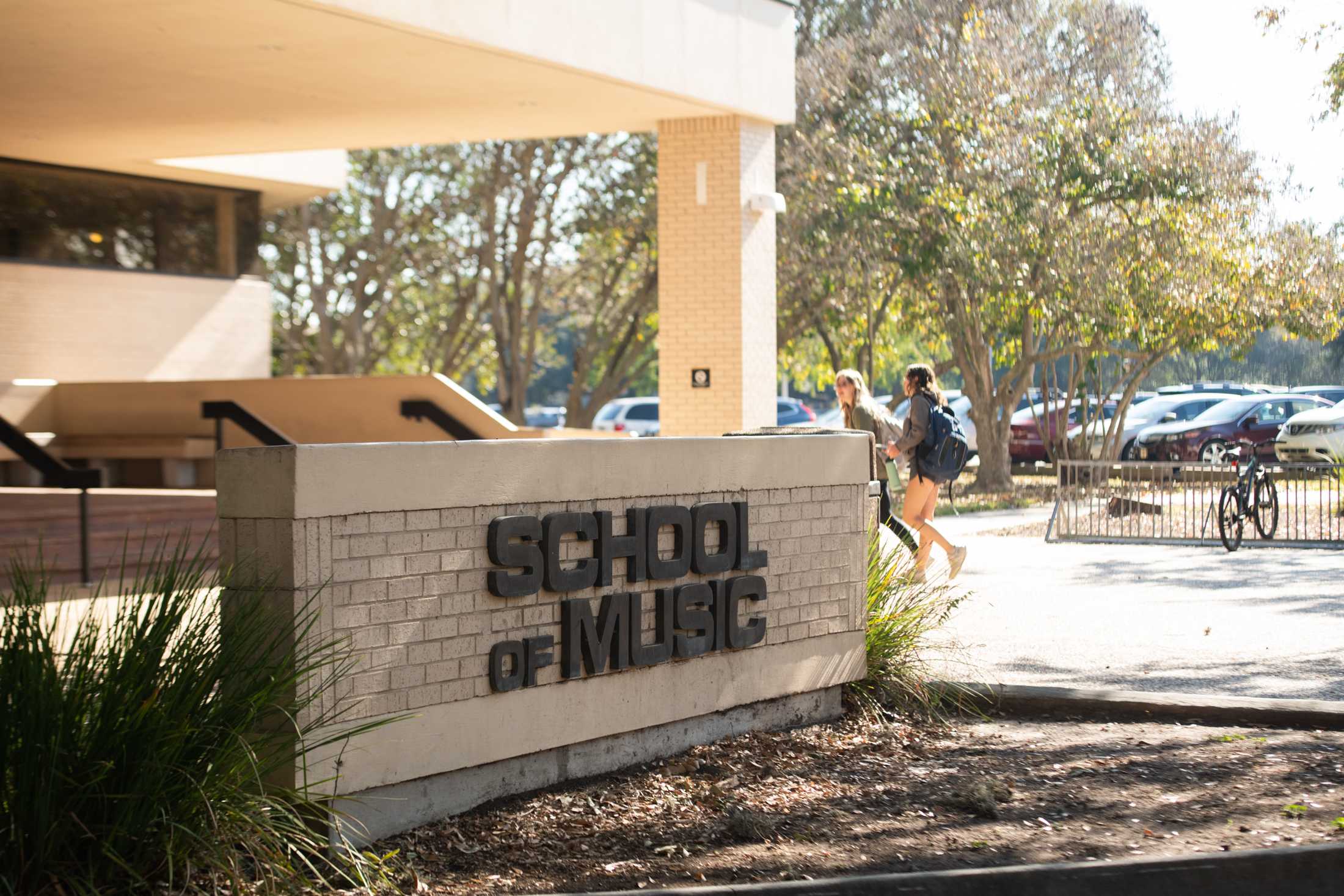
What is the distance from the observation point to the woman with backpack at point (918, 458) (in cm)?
1165

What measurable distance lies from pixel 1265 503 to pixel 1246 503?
0.47 metres

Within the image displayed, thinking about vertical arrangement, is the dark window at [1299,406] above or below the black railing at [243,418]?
above

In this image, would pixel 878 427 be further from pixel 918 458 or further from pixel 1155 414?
pixel 1155 414

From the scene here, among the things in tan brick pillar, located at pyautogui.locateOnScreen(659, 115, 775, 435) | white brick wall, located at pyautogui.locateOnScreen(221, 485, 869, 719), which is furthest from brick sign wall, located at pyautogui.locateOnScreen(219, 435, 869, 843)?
tan brick pillar, located at pyautogui.locateOnScreen(659, 115, 775, 435)

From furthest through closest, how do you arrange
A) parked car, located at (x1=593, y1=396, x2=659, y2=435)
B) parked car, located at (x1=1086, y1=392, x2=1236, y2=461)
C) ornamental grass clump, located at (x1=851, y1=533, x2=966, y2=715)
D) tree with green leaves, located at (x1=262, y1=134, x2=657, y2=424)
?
parked car, located at (x1=593, y1=396, x2=659, y2=435) < parked car, located at (x1=1086, y1=392, x2=1236, y2=461) < tree with green leaves, located at (x1=262, y1=134, x2=657, y2=424) < ornamental grass clump, located at (x1=851, y1=533, x2=966, y2=715)

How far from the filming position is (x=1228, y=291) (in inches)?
947

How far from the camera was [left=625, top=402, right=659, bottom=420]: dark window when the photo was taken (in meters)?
39.2

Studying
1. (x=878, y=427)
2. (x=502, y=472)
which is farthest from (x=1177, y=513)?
(x=502, y=472)

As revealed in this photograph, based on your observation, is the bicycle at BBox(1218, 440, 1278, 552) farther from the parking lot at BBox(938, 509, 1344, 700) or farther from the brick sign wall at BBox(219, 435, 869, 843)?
the brick sign wall at BBox(219, 435, 869, 843)

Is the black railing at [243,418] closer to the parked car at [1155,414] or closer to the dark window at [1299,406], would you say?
the parked car at [1155,414]

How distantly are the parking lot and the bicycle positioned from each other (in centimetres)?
31

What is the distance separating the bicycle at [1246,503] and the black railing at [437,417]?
314 inches

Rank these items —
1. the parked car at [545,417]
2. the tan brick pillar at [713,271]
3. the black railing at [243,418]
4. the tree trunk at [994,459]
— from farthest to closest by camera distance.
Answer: the parked car at [545,417] → the tree trunk at [994,459] → the tan brick pillar at [713,271] → the black railing at [243,418]

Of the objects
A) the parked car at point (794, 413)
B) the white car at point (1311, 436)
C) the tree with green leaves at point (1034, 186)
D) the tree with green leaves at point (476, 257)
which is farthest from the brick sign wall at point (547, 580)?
the parked car at point (794, 413)
